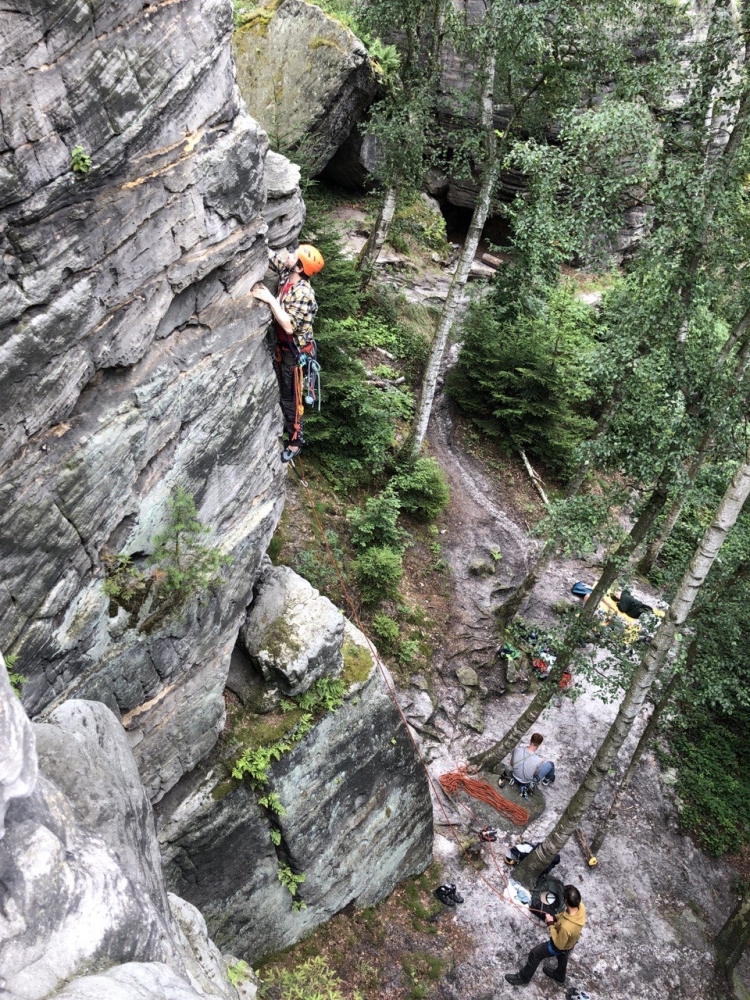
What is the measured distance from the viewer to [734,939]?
1073 centimetres

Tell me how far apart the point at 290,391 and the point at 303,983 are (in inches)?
306

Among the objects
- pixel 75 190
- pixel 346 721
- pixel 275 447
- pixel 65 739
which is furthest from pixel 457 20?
pixel 65 739

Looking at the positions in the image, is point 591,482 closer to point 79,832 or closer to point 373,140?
point 373,140

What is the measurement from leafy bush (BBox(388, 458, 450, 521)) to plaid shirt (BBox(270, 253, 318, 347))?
21.8 feet

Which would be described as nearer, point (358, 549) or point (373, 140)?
point (358, 549)

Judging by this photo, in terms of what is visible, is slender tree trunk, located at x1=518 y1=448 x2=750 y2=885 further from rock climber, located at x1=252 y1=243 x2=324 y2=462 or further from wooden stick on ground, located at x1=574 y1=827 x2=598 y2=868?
rock climber, located at x1=252 y1=243 x2=324 y2=462

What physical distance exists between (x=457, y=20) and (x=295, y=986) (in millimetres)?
17605

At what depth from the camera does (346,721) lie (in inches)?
364

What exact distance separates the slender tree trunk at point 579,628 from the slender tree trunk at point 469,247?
532cm

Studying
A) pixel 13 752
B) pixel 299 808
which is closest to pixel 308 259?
pixel 13 752

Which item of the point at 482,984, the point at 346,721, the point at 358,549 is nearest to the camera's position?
the point at 346,721

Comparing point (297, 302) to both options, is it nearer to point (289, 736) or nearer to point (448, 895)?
point (289, 736)

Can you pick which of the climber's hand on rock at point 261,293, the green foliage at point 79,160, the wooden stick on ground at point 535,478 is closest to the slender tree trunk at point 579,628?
the climber's hand on rock at point 261,293

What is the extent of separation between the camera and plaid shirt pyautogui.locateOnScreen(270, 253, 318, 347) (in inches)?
306
